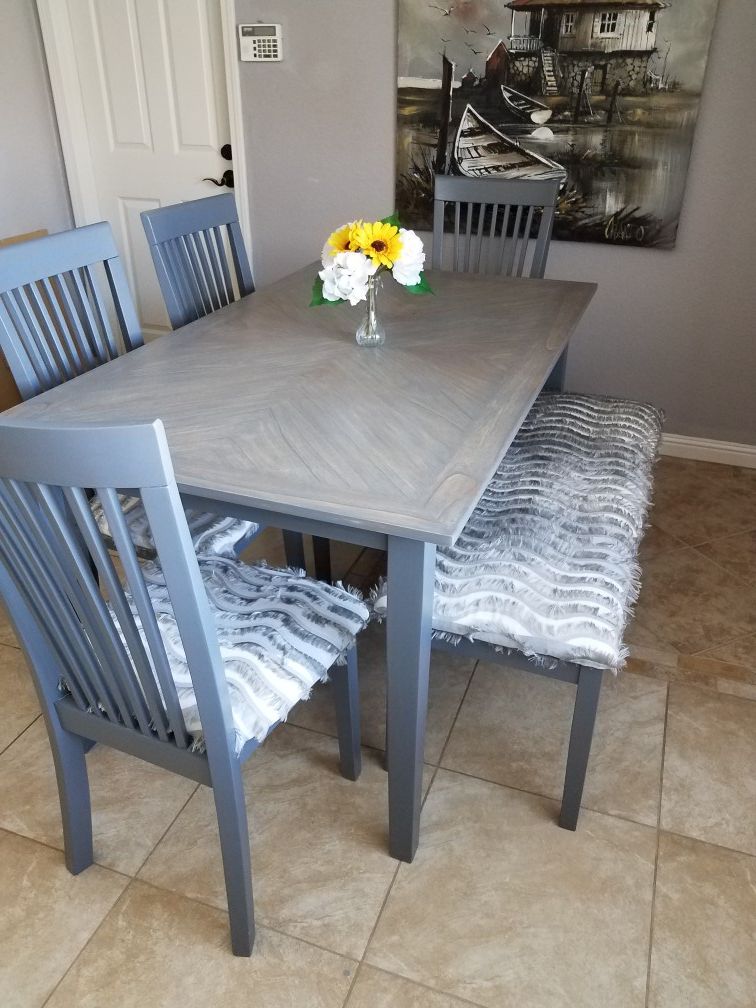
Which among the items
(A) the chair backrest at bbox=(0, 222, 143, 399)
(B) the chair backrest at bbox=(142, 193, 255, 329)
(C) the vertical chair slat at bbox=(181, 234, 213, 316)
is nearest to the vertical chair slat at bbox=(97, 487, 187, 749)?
(A) the chair backrest at bbox=(0, 222, 143, 399)

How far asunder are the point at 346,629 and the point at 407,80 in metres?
2.23

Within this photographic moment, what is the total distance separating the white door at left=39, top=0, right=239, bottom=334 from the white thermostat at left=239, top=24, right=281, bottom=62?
19cm

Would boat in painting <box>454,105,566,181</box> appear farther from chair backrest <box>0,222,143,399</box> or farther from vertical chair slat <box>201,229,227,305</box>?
chair backrest <box>0,222,143,399</box>

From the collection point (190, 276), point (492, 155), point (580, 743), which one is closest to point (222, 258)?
point (190, 276)

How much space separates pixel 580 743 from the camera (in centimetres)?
146

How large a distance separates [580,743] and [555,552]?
36cm

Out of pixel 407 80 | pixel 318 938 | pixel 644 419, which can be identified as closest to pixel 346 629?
pixel 318 938

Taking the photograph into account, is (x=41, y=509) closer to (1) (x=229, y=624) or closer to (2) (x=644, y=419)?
(1) (x=229, y=624)

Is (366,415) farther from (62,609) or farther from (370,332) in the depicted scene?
(62,609)

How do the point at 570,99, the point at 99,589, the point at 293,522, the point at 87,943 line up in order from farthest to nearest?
the point at 570,99
the point at 87,943
the point at 293,522
the point at 99,589

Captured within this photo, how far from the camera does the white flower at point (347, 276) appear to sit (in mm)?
1645

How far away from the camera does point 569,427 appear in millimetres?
1967

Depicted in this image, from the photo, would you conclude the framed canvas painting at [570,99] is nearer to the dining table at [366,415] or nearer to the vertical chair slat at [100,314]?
the dining table at [366,415]

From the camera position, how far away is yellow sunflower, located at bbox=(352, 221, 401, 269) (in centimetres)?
167
